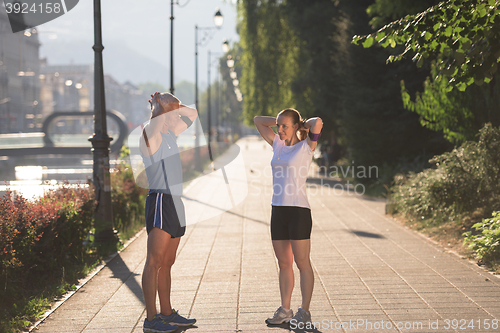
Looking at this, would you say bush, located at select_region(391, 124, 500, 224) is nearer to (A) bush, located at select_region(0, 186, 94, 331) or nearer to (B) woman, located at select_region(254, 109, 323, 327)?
(B) woman, located at select_region(254, 109, 323, 327)

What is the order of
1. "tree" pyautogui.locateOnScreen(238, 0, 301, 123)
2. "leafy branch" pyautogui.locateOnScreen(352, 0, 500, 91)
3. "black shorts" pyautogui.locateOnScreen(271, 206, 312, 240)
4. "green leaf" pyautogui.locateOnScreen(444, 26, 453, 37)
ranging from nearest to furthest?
"black shorts" pyautogui.locateOnScreen(271, 206, 312, 240) < "leafy branch" pyautogui.locateOnScreen(352, 0, 500, 91) < "green leaf" pyautogui.locateOnScreen(444, 26, 453, 37) < "tree" pyautogui.locateOnScreen(238, 0, 301, 123)

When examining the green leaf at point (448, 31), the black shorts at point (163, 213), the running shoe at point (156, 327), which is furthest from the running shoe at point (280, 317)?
the green leaf at point (448, 31)

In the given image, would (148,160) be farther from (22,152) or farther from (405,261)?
(22,152)

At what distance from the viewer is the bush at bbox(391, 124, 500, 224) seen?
8.32 meters

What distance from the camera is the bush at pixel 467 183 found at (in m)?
8.32

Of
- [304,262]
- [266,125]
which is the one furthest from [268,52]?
[304,262]

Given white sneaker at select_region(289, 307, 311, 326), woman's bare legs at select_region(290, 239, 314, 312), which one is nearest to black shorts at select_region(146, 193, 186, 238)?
woman's bare legs at select_region(290, 239, 314, 312)

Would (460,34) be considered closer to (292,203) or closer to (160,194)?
(292,203)

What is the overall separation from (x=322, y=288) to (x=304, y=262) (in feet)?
5.12

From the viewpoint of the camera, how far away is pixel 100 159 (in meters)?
8.45

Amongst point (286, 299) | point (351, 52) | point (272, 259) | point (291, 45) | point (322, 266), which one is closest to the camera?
point (286, 299)

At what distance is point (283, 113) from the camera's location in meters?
4.40

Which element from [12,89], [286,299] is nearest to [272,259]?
[286,299]

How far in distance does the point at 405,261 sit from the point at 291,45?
19.8 meters
